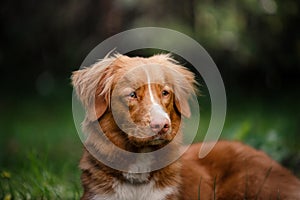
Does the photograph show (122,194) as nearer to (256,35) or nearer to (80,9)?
(256,35)

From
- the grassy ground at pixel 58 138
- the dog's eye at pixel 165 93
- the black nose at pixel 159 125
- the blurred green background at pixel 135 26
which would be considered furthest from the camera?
the blurred green background at pixel 135 26

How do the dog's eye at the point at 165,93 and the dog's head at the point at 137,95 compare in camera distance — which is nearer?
the dog's head at the point at 137,95

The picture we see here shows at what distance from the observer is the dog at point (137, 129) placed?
338 cm

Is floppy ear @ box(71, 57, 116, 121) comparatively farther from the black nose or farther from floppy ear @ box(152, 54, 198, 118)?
the black nose

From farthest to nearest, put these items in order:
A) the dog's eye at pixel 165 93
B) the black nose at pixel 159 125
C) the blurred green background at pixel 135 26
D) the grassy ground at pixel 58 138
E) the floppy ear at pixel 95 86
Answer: the blurred green background at pixel 135 26
the grassy ground at pixel 58 138
the floppy ear at pixel 95 86
the dog's eye at pixel 165 93
the black nose at pixel 159 125

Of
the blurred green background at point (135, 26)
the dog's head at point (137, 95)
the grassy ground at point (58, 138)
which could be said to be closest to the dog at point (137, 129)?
the dog's head at point (137, 95)

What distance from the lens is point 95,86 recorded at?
363 cm

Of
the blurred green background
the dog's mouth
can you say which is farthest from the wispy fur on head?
the blurred green background

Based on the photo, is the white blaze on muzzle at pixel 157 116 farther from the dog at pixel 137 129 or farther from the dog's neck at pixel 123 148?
the dog's neck at pixel 123 148

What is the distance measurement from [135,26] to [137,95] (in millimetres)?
5035

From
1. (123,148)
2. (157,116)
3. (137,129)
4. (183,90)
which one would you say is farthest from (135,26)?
(157,116)

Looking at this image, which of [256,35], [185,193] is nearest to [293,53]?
[256,35]

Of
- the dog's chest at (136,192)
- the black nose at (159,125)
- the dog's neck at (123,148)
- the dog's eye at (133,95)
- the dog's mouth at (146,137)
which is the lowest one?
the dog's chest at (136,192)

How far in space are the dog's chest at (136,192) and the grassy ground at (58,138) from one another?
30.9 inches
